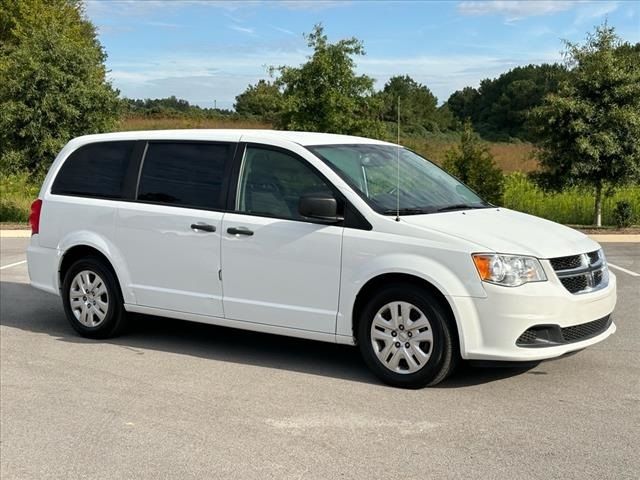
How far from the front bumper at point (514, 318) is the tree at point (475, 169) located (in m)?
12.1

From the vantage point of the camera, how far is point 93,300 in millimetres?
7371

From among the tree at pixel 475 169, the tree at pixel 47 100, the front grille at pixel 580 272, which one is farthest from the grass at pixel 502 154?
the front grille at pixel 580 272

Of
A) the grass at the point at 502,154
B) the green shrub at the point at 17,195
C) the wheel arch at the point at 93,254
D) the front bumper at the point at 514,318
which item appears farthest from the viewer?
the grass at the point at 502,154

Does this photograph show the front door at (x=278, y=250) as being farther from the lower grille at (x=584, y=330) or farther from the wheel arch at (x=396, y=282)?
the lower grille at (x=584, y=330)

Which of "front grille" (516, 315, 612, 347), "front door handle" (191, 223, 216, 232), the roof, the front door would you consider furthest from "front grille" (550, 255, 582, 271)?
"front door handle" (191, 223, 216, 232)

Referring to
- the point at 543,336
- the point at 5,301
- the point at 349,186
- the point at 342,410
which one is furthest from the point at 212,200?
the point at 5,301

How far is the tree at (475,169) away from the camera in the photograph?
1762 centimetres

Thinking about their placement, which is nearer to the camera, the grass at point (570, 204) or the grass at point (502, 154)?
the grass at point (570, 204)

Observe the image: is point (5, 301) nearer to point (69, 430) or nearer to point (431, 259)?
point (69, 430)

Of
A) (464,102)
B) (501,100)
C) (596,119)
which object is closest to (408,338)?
(596,119)

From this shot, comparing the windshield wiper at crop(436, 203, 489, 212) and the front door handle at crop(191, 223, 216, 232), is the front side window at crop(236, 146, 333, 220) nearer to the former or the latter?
the front door handle at crop(191, 223, 216, 232)

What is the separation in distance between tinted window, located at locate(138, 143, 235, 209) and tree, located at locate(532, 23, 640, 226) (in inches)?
415

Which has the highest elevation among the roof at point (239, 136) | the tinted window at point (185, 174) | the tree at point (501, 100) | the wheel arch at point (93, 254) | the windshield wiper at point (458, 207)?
the tree at point (501, 100)

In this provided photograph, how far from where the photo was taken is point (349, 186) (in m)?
6.05
